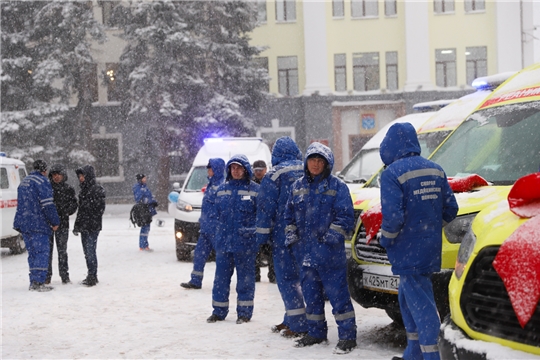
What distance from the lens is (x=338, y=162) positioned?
36.7 metres

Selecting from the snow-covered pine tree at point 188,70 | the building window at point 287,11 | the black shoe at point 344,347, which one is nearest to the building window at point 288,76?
the building window at point 287,11

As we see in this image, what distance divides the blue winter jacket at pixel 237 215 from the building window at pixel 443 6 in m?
30.8

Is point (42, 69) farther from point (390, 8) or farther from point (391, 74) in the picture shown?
point (390, 8)

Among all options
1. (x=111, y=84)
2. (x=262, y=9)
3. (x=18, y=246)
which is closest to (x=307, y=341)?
(x=18, y=246)

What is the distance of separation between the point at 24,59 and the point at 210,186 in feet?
76.0

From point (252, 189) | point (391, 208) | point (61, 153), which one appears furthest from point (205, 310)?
point (61, 153)

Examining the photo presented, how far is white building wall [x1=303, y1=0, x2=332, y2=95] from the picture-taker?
36.3 metres

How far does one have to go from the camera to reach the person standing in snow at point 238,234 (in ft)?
26.8

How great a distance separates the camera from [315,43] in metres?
36.4

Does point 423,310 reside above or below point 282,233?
below

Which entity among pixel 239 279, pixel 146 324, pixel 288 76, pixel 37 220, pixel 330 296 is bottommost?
pixel 146 324

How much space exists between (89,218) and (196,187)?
3.85 m

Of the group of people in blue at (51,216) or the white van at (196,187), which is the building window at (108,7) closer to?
the white van at (196,187)

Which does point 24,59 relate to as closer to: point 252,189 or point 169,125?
point 169,125
